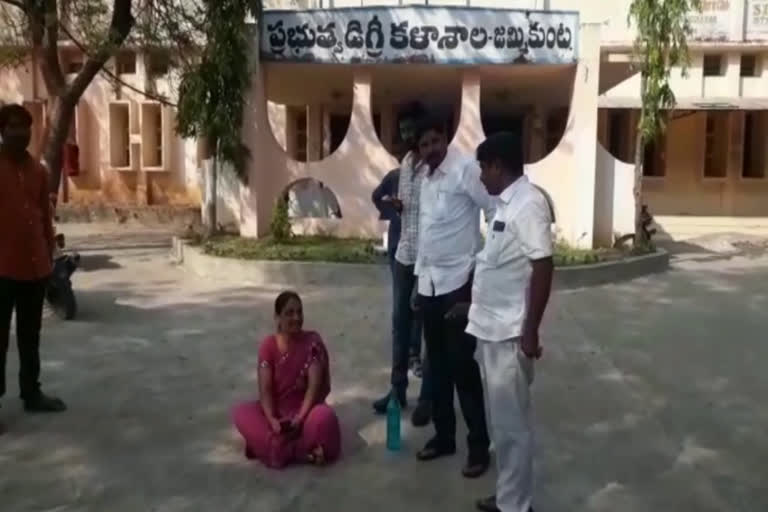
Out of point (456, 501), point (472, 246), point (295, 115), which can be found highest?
point (295, 115)

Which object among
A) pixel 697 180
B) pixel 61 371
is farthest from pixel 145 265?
pixel 697 180

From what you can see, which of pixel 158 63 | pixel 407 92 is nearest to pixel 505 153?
pixel 158 63

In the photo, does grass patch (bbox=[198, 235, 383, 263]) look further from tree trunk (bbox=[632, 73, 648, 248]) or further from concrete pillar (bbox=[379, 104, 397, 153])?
concrete pillar (bbox=[379, 104, 397, 153])

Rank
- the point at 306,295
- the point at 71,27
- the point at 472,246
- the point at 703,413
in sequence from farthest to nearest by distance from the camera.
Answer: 1. the point at 71,27
2. the point at 306,295
3. the point at 703,413
4. the point at 472,246

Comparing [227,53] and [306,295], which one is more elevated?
[227,53]

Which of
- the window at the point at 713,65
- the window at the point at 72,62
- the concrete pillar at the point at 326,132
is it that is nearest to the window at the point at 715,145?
the window at the point at 713,65

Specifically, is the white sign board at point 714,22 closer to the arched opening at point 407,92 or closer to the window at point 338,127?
the arched opening at point 407,92

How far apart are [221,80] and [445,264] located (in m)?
8.05

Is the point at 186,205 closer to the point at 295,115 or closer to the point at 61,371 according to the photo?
the point at 295,115

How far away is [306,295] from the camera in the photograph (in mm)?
10188

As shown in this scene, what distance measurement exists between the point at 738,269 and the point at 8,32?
38.6 feet

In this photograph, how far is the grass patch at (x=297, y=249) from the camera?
11.1 m

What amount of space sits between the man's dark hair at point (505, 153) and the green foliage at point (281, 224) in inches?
333

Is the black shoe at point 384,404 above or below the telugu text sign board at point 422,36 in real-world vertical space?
below
